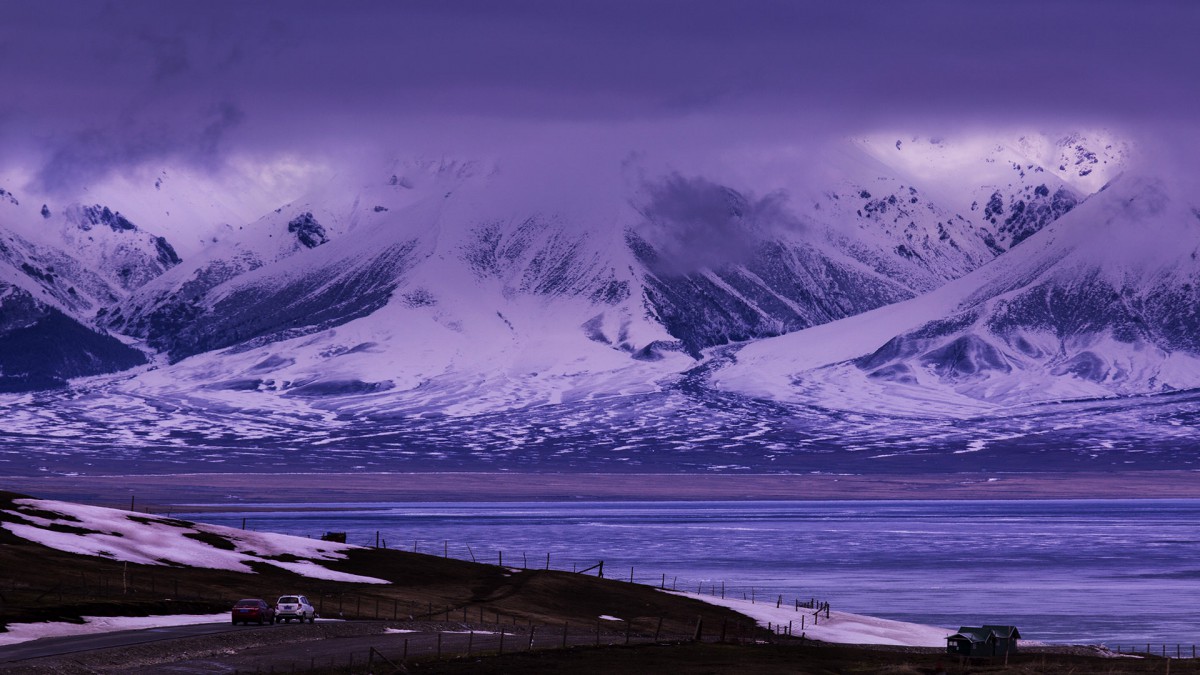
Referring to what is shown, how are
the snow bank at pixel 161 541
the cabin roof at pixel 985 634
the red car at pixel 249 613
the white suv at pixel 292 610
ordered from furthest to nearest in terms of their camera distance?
the snow bank at pixel 161 541 → the white suv at pixel 292 610 → the cabin roof at pixel 985 634 → the red car at pixel 249 613

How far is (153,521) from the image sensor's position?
121750 millimetres

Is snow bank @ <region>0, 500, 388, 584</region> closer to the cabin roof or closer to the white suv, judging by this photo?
the white suv

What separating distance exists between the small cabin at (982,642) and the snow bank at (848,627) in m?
11.1

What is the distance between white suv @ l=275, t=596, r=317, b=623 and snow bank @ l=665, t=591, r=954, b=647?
23.7m

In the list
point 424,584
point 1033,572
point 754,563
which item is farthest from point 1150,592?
point 424,584

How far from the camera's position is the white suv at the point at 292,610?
8400cm

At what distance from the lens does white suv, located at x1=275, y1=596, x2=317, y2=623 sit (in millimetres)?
84000

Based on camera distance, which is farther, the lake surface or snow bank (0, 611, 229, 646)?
the lake surface

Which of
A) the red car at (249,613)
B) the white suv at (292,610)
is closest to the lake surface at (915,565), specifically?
the white suv at (292,610)

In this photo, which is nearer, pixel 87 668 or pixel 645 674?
pixel 87 668

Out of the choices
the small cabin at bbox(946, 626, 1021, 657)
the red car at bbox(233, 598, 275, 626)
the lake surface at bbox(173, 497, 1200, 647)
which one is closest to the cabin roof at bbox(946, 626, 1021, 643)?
the small cabin at bbox(946, 626, 1021, 657)

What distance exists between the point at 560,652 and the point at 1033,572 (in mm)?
72586

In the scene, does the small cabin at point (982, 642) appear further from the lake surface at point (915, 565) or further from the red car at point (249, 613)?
the red car at point (249, 613)

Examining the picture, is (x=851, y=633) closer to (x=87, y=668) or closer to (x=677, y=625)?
(x=677, y=625)
